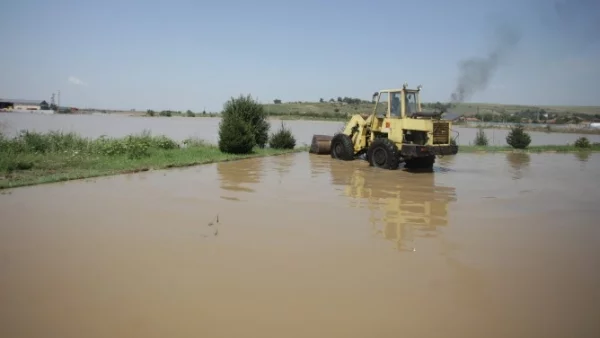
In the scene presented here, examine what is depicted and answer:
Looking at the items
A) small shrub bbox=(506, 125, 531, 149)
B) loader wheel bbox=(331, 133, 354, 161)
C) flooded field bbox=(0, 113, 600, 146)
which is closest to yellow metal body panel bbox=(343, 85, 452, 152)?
loader wheel bbox=(331, 133, 354, 161)

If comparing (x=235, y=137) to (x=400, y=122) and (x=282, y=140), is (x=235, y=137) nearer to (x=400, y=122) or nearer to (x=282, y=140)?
(x=282, y=140)

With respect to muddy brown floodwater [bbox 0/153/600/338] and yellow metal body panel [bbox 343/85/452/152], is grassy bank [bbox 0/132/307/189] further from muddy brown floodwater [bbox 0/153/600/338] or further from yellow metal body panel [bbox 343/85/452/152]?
yellow metal body panel [bbox 343/85/452/152]

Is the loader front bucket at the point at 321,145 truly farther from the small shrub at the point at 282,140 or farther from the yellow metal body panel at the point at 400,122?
the yellow metal body panel at the point at 400,122

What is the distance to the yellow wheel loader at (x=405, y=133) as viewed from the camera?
13.2 metres

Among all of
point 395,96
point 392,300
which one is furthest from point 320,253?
point 395,96

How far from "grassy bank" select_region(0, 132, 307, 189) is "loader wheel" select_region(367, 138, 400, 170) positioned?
5.14m

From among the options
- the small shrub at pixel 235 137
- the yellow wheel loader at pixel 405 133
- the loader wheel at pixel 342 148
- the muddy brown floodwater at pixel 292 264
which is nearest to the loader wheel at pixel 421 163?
the yellow wheel loader at pixel 405 133

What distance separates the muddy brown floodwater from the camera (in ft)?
11.4

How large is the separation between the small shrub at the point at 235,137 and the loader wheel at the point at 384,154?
216 inches

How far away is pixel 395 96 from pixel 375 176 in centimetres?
350

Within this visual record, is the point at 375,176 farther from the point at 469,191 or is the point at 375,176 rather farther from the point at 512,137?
the point at 512,137

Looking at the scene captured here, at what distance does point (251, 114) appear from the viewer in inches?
805

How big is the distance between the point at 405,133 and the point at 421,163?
1.42 meters

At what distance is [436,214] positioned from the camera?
743 cm
